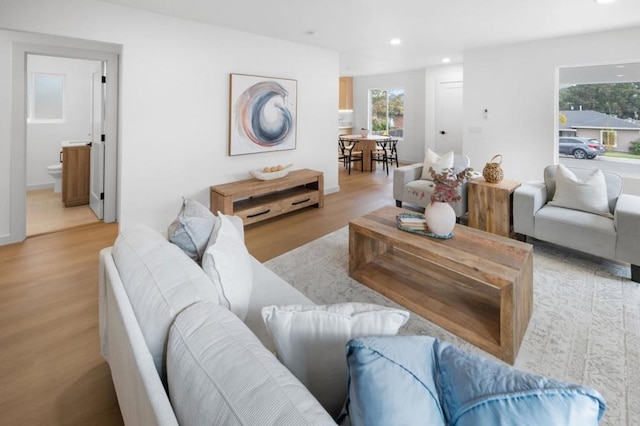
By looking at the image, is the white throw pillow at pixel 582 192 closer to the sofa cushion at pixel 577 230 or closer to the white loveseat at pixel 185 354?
the sofa cushion at pixel 577 230

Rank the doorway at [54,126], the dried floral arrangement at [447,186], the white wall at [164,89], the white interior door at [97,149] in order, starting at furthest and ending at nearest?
the doorway at [54,126] < the white interior door at [97,149] < the white wall at [164,89] < the dried floral arrangement at [447,186]

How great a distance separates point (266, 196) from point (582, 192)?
11.7 feet

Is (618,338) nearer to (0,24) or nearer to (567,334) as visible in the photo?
(567,334)

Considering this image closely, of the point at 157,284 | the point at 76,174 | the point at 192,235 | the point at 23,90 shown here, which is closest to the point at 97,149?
the point at 76,174

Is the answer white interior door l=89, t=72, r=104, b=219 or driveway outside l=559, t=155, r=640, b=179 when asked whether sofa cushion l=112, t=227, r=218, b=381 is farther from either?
driveway outside l=559, t=155, r=640, b=179

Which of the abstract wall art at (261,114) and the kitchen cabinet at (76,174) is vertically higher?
the abstract wall art at (261,114)

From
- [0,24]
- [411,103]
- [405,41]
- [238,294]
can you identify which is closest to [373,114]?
[411,103]

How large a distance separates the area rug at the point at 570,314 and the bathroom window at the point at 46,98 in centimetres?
543

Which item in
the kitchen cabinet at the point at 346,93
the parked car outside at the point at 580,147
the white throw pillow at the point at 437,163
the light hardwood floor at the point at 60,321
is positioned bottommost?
the light hardwood floor at the point at 60,321

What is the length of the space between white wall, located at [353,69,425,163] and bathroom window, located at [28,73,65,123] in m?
7.16

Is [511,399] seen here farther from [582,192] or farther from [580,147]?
[580,147]

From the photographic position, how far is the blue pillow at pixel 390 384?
0.65m

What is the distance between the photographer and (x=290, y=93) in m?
4.85

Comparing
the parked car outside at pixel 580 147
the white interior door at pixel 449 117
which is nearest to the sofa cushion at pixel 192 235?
the parked car outside at pixel 580 147
